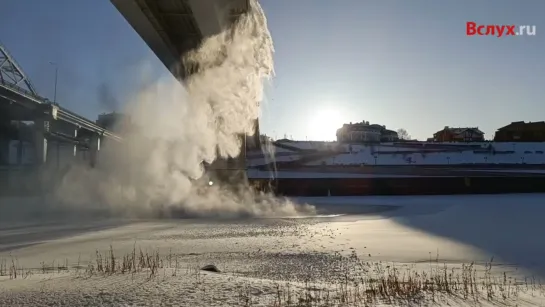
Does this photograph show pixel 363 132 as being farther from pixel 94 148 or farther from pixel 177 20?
pixel 177 20

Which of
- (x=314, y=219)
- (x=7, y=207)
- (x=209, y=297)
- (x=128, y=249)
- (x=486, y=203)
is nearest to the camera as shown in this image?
(x=209, y=297)

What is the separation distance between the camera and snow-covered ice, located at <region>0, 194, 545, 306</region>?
704cm

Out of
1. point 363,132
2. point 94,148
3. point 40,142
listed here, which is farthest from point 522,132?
point 40,142

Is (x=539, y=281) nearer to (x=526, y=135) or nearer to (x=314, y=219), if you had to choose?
(x=314, y=219)

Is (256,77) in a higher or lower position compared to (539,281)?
higher

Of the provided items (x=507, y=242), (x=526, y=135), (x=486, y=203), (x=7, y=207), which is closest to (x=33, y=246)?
(x=507, y=242)

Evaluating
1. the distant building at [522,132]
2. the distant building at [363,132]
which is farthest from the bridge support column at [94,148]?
the distant building at [522,132]

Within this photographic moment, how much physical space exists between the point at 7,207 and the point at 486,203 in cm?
3566

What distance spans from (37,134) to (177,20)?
42531mm

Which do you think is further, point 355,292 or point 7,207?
point 7,207

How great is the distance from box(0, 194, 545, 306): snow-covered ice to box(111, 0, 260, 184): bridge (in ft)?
31.2

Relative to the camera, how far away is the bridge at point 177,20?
19381 mm

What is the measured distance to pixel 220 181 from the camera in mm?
32938

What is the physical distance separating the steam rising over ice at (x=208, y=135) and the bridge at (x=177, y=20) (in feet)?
3.46
